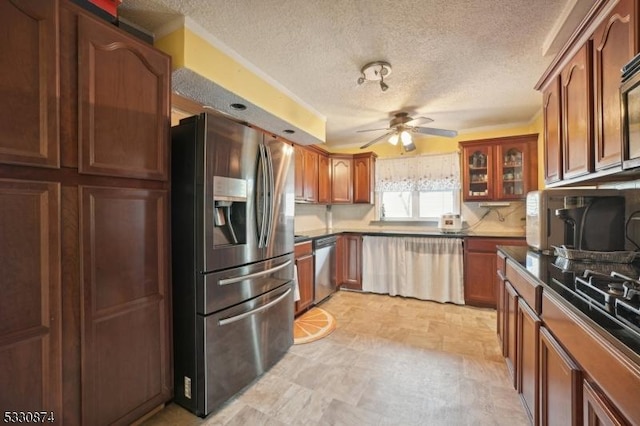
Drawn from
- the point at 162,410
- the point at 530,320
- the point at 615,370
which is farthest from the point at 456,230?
the point at 162,410

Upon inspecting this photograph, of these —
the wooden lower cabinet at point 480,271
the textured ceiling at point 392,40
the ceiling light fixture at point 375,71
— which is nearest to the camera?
the textured ceiling at point 392,40

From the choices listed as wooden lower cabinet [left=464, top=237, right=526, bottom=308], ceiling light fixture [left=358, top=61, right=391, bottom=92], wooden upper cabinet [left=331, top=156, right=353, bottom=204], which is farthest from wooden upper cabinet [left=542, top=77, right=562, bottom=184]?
wooden upper cabinet [left=331, top=156, right=353, bottom=204]

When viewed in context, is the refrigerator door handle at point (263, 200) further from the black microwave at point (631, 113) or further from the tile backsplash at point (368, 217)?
the tile backsplash at point (368, 217)

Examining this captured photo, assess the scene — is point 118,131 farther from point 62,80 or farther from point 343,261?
point 343,261

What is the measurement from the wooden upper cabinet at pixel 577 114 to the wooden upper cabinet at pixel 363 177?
9.12 ft

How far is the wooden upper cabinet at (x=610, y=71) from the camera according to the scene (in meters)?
1.10

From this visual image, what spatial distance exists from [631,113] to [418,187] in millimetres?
3322

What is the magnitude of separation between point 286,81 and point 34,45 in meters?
1.69

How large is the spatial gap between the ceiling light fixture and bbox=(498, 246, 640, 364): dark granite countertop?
1665 mm

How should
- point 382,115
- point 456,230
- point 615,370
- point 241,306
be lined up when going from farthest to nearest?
point 456,230
point 382,115
point 241,306
point 615,370

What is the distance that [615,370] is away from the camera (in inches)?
28.5

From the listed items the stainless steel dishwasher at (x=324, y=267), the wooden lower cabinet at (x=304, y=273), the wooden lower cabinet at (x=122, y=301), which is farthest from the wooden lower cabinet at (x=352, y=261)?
the wooden lower cabinet at (x=122, y=301)

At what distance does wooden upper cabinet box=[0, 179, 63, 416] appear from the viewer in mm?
1086

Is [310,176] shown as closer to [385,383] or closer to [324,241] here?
[324,241]
